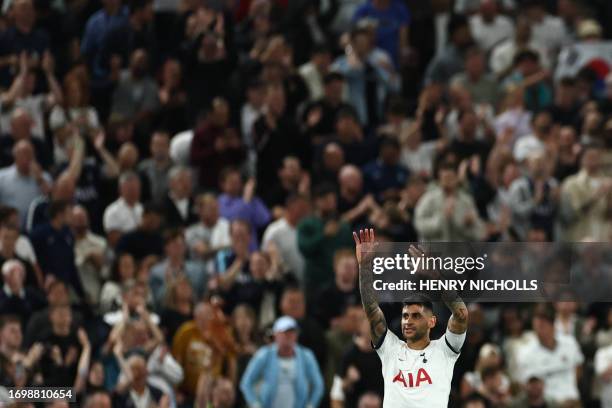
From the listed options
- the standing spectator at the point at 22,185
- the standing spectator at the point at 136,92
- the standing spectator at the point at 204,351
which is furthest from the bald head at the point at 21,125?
the standing spectator at the point at 204,351

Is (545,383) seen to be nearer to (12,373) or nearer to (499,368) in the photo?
(499,368)

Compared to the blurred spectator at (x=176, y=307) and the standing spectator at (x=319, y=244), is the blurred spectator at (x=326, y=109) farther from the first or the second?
the blurred spectator at (x=176, y=307)

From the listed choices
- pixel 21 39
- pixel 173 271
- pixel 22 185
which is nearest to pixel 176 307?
pixel 173 271

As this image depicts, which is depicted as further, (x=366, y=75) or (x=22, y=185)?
(x=366, y=75)

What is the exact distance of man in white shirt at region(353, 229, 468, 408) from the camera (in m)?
14.2

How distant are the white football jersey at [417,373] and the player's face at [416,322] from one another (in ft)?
0.42

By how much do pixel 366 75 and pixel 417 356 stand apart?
10.5m

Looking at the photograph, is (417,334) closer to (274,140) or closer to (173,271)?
(173,271)

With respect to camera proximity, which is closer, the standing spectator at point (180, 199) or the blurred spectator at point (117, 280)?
the blurred spectator at point (117, 280)

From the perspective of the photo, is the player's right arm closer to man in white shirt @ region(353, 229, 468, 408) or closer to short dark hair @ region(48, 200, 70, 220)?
man in white shirt @ region(353, 229, 468, 408)

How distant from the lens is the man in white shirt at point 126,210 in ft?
71.1

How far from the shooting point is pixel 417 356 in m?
14.4

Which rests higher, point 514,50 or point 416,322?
point 514,50

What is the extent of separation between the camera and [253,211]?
22.1 metres
